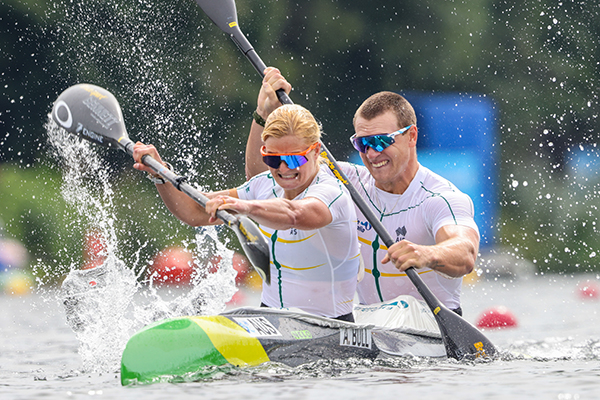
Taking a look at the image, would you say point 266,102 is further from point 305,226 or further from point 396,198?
point 305,226

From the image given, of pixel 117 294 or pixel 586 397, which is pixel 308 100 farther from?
pixel 586 397

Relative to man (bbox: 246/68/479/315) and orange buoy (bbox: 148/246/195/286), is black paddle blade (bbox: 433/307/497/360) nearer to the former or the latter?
man (bbox: 246/68/479/315)

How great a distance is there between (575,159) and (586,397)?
1524 centimetres

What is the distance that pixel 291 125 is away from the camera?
3.62m

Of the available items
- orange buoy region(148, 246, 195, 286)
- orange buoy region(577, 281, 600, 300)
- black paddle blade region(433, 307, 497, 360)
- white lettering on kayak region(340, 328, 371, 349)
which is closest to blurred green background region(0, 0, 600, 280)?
orange buoy region(148, 246, 195, 286)

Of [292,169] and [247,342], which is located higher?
[292,169]

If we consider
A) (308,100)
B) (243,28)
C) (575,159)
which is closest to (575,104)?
(575,159)

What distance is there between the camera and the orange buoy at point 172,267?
1216cm

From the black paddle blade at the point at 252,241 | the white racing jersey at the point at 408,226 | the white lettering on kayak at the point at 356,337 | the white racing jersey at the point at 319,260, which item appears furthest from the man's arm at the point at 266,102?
the white lettering on kayak at the point at 356,337

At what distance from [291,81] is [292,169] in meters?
11.9

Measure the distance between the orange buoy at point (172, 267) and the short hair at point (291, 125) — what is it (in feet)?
27.9

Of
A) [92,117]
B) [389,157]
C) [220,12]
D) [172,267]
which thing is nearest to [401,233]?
[389,157]

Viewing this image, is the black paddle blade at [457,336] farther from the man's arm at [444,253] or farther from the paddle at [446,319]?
the man's arm at [444,253]

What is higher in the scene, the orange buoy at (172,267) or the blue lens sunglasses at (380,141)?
the orange buoy at (172,267)
